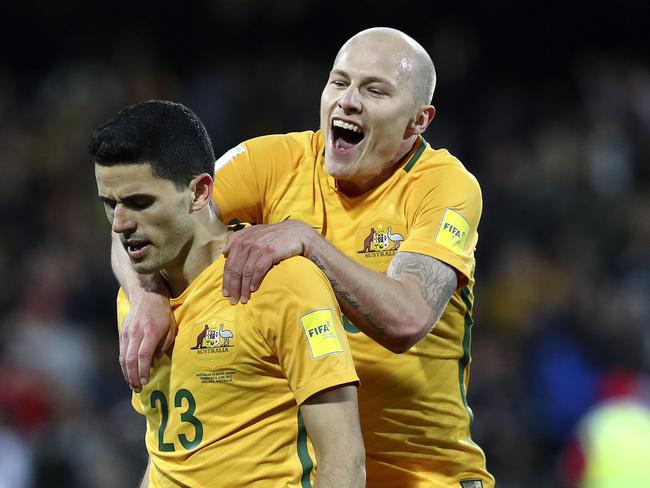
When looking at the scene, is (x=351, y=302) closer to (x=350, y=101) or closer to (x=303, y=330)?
(x=303, y=330)

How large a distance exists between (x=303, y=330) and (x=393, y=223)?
3.90 feet

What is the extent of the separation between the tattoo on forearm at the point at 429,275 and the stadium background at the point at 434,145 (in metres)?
4.74

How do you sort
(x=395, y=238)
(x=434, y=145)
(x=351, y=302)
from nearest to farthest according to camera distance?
(x=351, y=302)
(x=395, y=238)
(x=434, y=145)

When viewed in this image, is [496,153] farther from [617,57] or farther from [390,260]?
[390,260]

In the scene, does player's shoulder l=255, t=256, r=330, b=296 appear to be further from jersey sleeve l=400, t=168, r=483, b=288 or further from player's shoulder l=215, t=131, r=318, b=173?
player's shoulder l=215, t=131, r=318, b=173

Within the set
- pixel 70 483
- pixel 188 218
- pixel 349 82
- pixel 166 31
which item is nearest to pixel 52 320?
pixel 70 483

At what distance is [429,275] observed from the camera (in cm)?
408

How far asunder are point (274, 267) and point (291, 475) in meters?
0.59

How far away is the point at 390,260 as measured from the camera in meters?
4.33

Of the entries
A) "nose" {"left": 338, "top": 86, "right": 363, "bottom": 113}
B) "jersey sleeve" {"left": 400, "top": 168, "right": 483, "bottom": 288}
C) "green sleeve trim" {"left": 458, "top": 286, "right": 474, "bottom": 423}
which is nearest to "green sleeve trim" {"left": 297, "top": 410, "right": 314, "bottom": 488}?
"jersey sleeve" {"left": 400, "top": 168, "right": 483, "bottom": 288}

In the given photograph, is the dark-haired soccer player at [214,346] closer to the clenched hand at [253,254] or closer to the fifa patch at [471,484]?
the clenched hand at [253,254]

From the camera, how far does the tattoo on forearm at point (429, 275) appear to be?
159 inches

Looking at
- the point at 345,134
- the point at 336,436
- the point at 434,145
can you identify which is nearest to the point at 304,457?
the point at 336,436

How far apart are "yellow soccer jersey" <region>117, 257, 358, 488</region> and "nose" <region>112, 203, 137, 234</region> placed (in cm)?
31
